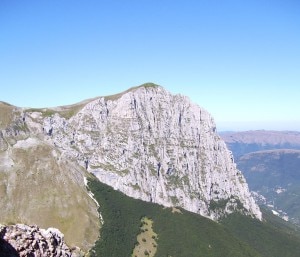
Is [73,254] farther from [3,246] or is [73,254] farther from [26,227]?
[3,246]

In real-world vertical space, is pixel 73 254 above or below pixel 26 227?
below

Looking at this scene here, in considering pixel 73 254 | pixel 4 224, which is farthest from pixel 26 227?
pixel 73 254

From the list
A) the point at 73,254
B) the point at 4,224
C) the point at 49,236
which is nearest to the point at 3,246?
the point at 4,224

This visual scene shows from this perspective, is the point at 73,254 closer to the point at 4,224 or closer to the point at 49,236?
the point at 49,236

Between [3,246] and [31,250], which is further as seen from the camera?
[31,250]

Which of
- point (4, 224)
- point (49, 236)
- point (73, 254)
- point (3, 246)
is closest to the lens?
point (3, 246)

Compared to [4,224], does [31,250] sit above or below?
A: below

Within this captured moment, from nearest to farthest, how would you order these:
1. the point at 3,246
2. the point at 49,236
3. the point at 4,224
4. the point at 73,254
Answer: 1. the point at 3,246
2. the point at 4,224
3. the point at 49,236
4. the point at 73,254
